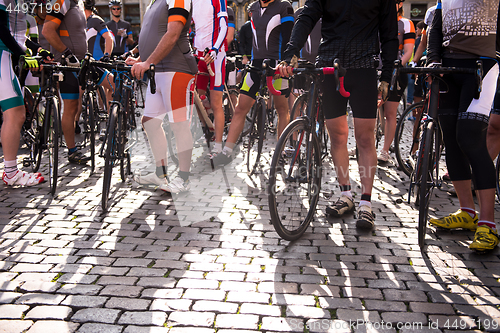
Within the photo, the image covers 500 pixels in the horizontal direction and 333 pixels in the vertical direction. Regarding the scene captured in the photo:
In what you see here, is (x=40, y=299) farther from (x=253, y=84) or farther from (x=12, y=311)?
(x=253, y=84)

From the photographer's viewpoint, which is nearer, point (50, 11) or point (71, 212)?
point (71, 212)

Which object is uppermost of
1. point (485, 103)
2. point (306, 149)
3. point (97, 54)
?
point (97, 54)

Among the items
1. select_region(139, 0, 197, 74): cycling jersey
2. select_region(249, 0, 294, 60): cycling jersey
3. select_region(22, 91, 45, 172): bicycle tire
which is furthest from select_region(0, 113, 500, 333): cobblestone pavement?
select_region(249, 0, 294, 60): cycling jersey

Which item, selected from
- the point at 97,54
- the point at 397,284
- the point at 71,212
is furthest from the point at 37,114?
the point at 397,284

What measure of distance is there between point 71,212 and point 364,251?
2.74m

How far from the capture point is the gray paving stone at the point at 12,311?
2410 millimetres

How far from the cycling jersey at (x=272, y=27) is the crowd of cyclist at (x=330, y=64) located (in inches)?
0.5

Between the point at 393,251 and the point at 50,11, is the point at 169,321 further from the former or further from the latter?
the point at 50,11

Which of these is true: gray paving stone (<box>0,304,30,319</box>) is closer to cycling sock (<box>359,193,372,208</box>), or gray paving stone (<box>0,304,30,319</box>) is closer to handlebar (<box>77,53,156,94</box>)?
handlebar (<box>77,53,156,94</box>)

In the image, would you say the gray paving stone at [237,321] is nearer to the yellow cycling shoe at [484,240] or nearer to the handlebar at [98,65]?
the yellow cycling shoe at [484,240]

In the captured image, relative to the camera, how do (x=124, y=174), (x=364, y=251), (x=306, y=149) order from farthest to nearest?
(x=124, y=174)
(x=306, y=149)
(x=364, y=251)

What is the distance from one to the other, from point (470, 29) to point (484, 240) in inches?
65.8

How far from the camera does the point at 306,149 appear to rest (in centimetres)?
367

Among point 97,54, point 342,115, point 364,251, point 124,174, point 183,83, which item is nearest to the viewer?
point 364,251
